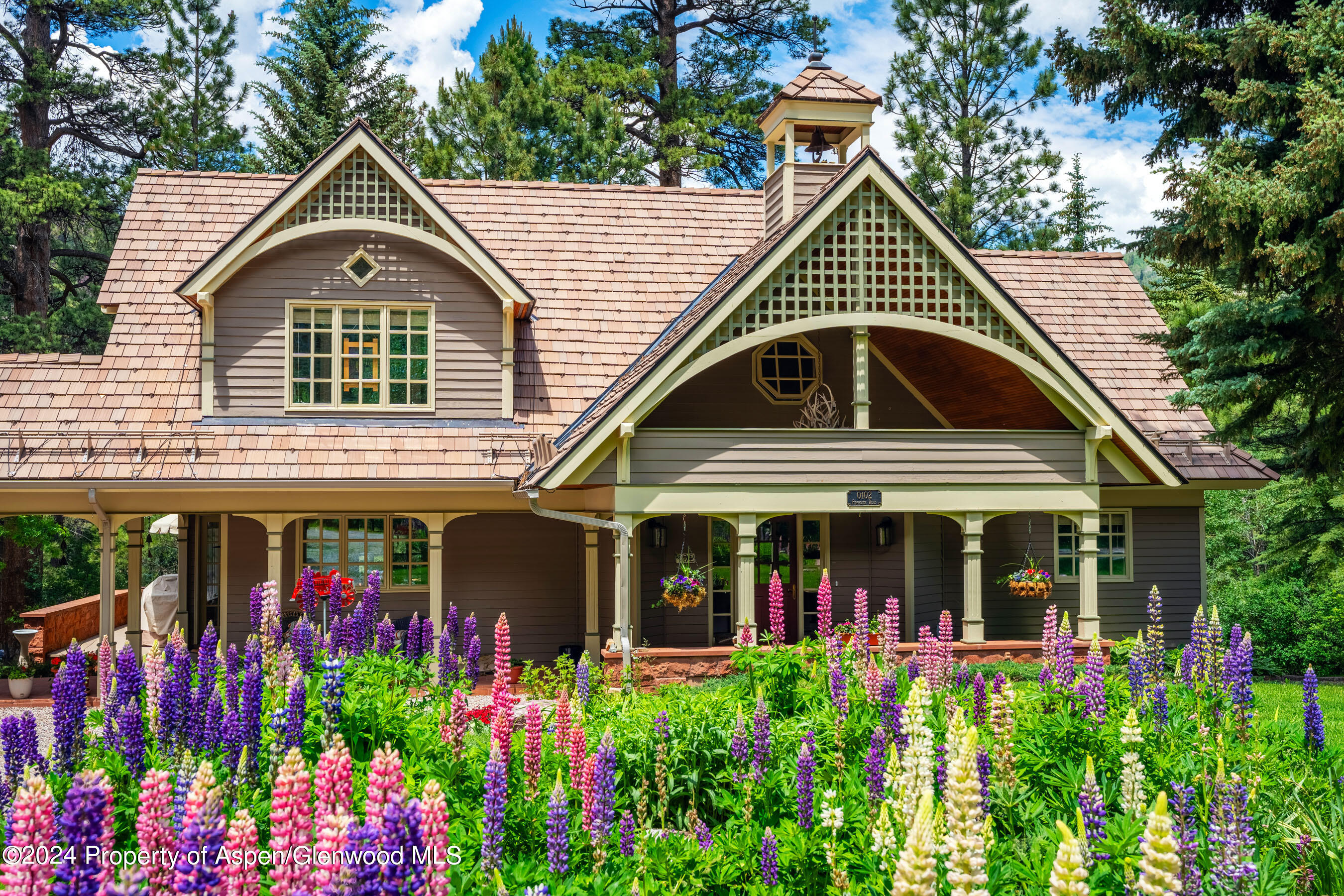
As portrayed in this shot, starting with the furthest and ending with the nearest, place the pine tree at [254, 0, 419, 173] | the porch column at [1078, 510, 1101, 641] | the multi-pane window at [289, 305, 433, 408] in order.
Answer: the pine tree at [254, 0, 419, 173] → the multi-pane window at [289, 305, 433, 408] → the porch column at [1078, 510, 1101, 641]

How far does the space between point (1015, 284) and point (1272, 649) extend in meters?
7.08

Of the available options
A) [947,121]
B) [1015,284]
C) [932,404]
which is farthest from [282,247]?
[947,121]

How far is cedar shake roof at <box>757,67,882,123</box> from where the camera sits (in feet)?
48.8

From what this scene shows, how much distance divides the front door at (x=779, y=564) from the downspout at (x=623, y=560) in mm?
3467

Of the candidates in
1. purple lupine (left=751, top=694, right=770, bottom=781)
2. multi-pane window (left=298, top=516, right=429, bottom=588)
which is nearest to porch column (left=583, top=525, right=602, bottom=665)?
multi-pane window (left=298, top=516, right=429, bottom=588)

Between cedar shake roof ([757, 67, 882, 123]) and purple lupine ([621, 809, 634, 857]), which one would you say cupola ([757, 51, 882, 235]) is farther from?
purple lupine ([621, 809, 634, 857])

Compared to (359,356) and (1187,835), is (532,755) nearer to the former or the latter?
(1187,835)

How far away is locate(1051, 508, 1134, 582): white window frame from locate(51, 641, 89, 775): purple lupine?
13.7 metres

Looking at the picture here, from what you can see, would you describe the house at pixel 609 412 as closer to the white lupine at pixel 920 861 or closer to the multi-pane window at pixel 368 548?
the multi-pane window at pixel 368 548

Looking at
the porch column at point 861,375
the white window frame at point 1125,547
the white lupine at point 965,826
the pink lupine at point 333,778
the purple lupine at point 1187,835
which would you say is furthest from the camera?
the white window frame at point 1125,547

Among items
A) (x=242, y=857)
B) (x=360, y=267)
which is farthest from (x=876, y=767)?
(x=360, y=267)

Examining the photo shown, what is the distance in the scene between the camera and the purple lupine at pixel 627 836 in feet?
14.6

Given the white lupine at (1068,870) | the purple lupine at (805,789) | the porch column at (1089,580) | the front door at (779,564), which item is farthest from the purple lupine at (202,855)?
the front door at (779,564)

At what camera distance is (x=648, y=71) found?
Result: 2702 cm
